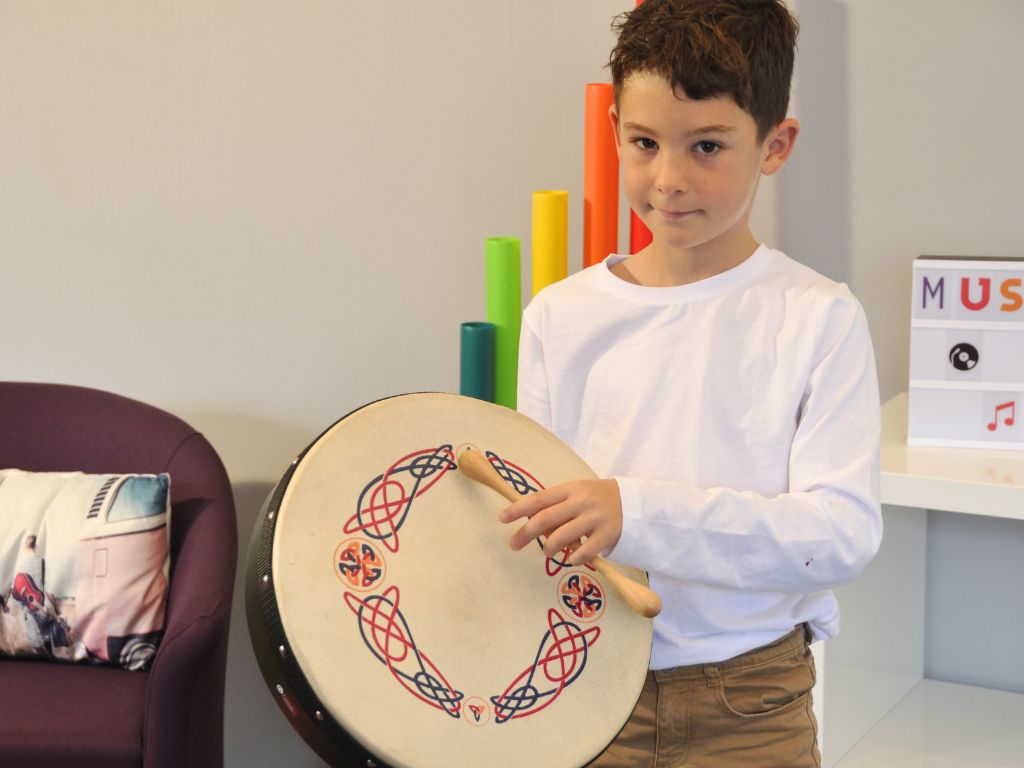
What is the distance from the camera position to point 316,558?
3.37 ft

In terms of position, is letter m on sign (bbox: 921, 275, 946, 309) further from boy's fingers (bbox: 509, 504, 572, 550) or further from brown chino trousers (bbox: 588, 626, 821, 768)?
boy's fingers (bbox: 509, 504, 572, 550)

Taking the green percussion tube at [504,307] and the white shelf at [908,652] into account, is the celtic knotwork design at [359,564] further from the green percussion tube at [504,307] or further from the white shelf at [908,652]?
the white shelf at [908,652]

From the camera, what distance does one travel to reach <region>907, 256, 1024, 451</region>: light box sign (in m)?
1.80

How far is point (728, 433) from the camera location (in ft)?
3.76

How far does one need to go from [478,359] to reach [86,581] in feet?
2.54

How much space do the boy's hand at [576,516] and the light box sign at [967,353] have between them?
0.94 meters

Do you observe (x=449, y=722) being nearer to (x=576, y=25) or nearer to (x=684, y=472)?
(x=684, y=472)

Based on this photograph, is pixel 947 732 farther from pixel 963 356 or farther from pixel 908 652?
pixel 963 356

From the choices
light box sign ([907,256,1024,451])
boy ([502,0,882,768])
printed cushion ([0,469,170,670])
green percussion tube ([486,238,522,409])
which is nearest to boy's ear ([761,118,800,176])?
boy ([502,0,882,768])

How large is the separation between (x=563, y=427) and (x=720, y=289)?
0.20m

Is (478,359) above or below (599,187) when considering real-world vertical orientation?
below

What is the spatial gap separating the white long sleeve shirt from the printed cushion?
3.44ft

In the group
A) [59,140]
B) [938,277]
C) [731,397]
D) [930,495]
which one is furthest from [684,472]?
[59,140]

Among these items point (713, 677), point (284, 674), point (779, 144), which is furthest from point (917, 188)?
point (284, 674)
